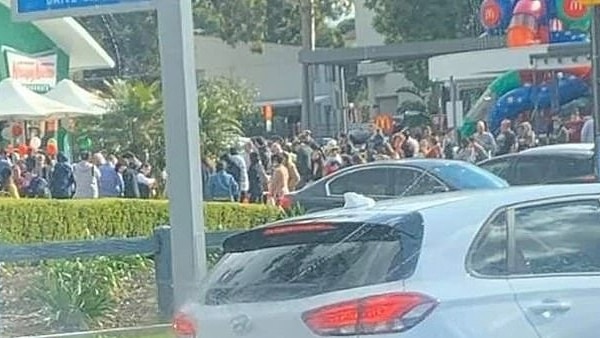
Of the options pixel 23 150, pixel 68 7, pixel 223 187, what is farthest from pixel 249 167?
pixel 68 7

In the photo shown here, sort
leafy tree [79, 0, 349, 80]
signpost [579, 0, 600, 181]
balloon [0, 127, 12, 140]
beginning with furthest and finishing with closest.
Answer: leafy tree [79, 0, 349, 80]
balloon [0, 127, 12, 140]
signpost [579, 0, 600, 181]

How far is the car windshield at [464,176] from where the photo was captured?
1672 centimetres

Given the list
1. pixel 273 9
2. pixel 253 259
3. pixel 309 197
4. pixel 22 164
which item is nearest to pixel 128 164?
pixel 22 164

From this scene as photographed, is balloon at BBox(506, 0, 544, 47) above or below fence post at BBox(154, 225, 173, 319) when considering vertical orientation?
above

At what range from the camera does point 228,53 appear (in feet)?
212

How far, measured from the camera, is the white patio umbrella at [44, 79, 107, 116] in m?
30.0

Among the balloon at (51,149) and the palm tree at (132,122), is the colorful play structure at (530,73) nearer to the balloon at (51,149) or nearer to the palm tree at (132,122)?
the palm tree at (132,122)

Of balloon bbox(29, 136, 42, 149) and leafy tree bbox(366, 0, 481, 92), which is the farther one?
leafy tree bbox(366, 0, 481, 92)

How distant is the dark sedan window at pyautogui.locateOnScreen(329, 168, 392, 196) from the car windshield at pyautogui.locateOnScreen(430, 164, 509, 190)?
985mm

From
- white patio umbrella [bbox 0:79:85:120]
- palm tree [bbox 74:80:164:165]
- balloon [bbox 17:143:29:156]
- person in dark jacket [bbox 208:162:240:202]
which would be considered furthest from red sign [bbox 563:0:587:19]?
balloon [bbox 17:143:29:156]

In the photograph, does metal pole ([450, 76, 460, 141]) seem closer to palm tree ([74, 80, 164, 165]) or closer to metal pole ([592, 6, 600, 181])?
palm tree ([74, 80, 164, 165])

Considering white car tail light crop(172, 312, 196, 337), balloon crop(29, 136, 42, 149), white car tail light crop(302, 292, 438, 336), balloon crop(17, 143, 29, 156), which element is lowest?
white car tail light crop(172, 312, 196, 337)

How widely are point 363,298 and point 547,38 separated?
27046 millimetres

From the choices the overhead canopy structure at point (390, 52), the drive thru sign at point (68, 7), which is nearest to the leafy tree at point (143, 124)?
the overhead canopy structure at point (390, 52)
